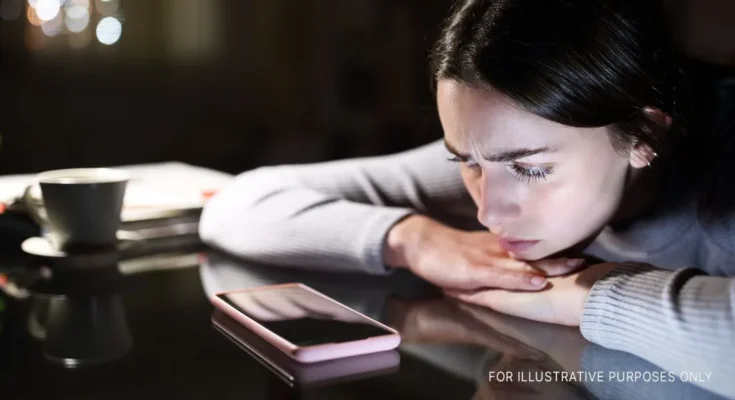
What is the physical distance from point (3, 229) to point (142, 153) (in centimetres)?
46

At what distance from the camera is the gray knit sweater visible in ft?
1.73

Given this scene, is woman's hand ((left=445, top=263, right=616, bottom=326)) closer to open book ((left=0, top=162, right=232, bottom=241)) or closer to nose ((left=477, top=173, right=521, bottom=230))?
nose ((left=477, top=173, right=521, bottom=230))

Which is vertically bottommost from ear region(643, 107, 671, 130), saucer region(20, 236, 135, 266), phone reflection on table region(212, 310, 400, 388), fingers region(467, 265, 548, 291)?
saucer region(20, 236, 135, 266)

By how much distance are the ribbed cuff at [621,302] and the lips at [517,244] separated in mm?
76

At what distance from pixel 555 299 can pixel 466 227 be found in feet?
1.11

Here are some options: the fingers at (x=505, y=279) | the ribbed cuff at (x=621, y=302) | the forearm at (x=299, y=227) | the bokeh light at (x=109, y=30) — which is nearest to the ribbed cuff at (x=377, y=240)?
the forearm at (x=299, y=227)

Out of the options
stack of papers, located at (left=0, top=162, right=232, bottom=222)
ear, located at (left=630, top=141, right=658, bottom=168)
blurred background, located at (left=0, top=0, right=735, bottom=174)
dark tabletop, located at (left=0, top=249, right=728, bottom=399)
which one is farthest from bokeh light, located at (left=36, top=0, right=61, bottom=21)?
ear, located at (left=630, top=141, right=658, bottom=168)

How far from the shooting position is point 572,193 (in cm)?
63

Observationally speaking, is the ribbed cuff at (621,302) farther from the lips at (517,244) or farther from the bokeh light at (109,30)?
the bokeh light at (109,30)

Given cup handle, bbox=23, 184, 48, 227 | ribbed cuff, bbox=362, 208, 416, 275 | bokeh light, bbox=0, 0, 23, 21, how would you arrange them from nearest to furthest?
ribbed cuff, bbox=362, 208, 416, 275
cup handle, bbox=23, 184, 48, 227
bokeh light, bbox=0, 0, 23, 21

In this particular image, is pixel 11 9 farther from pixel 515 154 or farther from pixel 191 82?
pixel 515 154

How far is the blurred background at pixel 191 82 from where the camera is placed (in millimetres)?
1283

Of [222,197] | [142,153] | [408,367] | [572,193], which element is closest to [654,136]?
[572,193]

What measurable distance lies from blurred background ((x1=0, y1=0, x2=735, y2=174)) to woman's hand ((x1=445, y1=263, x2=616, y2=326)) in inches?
23.3
